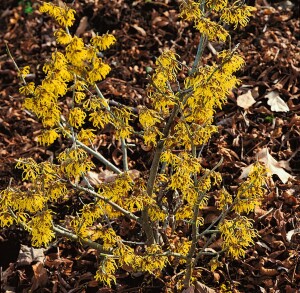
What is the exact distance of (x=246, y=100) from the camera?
14.6 ft

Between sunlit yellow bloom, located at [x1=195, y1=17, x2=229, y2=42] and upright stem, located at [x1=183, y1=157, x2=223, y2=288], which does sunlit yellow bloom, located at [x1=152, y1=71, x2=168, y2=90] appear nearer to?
sunlit yellow bloom, located at [x1=195, y1=17, x2=229, y2=42]

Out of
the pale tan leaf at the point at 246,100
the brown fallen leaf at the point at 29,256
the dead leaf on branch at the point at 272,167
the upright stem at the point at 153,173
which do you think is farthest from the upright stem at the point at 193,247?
the pale tan leaf at the point at 246,100

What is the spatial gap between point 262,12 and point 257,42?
383 millimetres

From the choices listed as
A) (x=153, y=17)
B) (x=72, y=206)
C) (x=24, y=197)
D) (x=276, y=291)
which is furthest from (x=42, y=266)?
(x=153, y=17)

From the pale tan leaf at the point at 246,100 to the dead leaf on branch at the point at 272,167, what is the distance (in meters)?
0.49

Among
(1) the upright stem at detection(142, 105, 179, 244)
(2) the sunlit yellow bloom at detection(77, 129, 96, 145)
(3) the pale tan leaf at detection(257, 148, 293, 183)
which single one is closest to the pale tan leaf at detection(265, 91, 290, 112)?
(3) the pale tan leaf at detection(257, 148, 293, 183)

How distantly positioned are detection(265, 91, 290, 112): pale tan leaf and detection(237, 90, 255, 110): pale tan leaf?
13 cm

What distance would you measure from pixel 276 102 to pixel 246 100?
0.74 feet

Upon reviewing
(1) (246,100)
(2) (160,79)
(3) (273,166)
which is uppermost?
(2) (160,79)

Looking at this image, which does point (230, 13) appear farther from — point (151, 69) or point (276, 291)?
point (151, 69)

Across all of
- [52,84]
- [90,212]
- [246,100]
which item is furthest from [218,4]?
[246,100]

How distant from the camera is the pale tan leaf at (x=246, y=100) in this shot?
14.5 ft

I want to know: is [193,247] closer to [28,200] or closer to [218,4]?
[28,200]

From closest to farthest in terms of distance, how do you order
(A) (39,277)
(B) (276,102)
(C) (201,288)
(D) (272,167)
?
(C) (201,288) < (A) (39,277) < (D) (272,167) < (B) (276,102)
